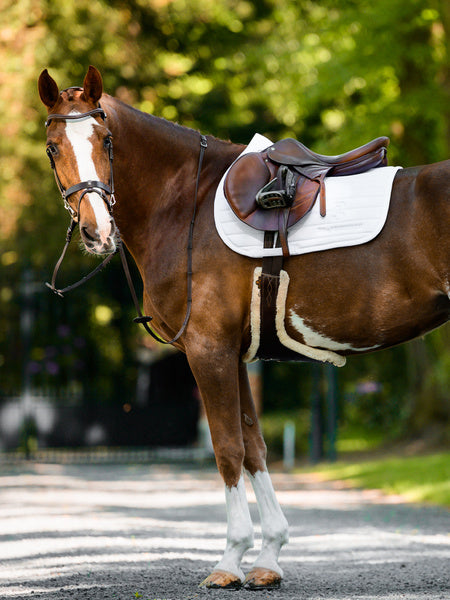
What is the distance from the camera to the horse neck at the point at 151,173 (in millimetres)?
4762

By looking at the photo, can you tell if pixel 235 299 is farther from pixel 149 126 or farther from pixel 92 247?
pixel 149 126

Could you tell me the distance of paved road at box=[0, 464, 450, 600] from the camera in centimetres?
448

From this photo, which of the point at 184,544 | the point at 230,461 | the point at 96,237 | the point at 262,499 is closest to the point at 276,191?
the point at 96,237

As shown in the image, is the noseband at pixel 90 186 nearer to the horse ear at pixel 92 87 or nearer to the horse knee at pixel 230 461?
the horse ear at pixel 92 87

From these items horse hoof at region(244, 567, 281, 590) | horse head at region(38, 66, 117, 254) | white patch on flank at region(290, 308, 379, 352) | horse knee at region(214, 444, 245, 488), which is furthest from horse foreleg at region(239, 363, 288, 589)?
horse head at region(38, 66, 117, 254)

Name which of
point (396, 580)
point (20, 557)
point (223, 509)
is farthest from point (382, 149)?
point (223, 509)

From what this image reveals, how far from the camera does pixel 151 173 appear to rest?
15.9ft

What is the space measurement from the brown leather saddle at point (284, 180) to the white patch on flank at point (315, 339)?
14.1 inches

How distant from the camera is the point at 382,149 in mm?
4547

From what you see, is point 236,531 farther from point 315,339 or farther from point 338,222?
point 338,222

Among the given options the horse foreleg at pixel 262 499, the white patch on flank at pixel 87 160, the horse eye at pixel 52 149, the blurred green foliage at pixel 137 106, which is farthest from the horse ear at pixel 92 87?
the blurred green foliage at pixel 137 106

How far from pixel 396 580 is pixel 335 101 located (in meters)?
12.8

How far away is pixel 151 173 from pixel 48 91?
2.35 ft

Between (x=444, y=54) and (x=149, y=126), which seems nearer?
(x=149, y=126)
